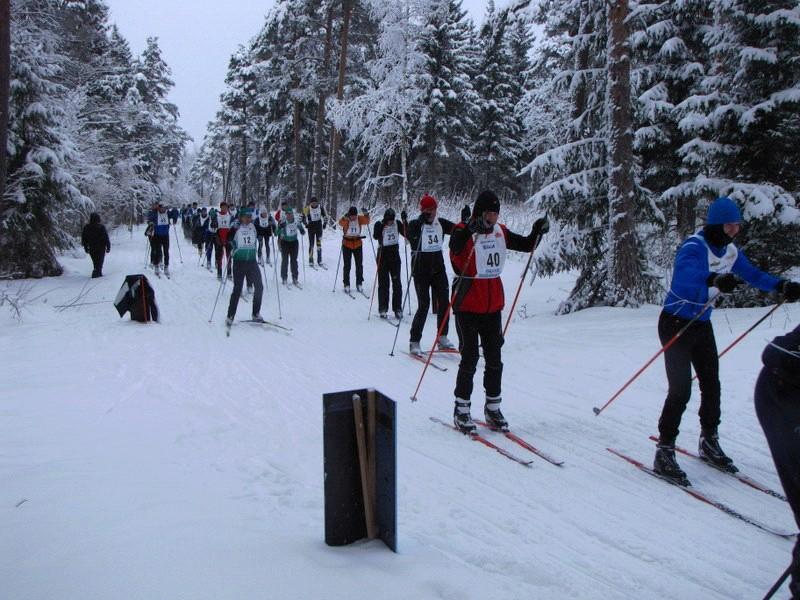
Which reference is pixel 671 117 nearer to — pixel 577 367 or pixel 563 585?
pixel 577 367

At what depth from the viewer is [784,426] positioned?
8.69 feet

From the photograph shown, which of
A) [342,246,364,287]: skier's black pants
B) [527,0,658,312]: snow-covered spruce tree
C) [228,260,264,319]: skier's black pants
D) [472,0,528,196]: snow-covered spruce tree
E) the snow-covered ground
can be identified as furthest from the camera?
[472,0,528,196]: snow-covered spruce tree

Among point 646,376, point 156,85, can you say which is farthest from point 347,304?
point 156,85

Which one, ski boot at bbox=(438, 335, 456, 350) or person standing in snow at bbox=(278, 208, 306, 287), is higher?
person standing in snow at bbox=(278, 208, 306, 287)

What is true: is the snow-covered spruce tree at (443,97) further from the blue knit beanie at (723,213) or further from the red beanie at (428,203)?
the blue knit beanie at (723,213)

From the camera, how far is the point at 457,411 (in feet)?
18.3

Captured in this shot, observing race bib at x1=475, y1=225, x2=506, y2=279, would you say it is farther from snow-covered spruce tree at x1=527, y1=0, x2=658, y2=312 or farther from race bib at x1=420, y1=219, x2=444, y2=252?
snow-covered spruce tree at x1=527, y1=0, x2=658, y2=312

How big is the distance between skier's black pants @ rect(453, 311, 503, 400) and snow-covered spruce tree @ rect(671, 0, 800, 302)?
237 inches

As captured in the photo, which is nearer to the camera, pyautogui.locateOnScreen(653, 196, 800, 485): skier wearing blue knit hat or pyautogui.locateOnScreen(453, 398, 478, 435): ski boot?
pyautogui.locateOnScreen(653, 196, 800, 485): skier wearing blue knit hat

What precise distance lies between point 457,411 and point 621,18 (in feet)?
27.5

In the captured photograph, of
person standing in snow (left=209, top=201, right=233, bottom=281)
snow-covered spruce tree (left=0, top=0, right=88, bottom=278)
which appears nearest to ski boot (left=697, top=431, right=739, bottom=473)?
person standing in snow (left=209, top=201, right=233, bottom=281)

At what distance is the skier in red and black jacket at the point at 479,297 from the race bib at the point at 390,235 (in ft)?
21.6

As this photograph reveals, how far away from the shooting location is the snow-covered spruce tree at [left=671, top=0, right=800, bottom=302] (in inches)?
372

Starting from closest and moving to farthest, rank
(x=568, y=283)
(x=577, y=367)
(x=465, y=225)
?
(x=465, y=225)
(x=577, y=367)
(x=568, y=283)
